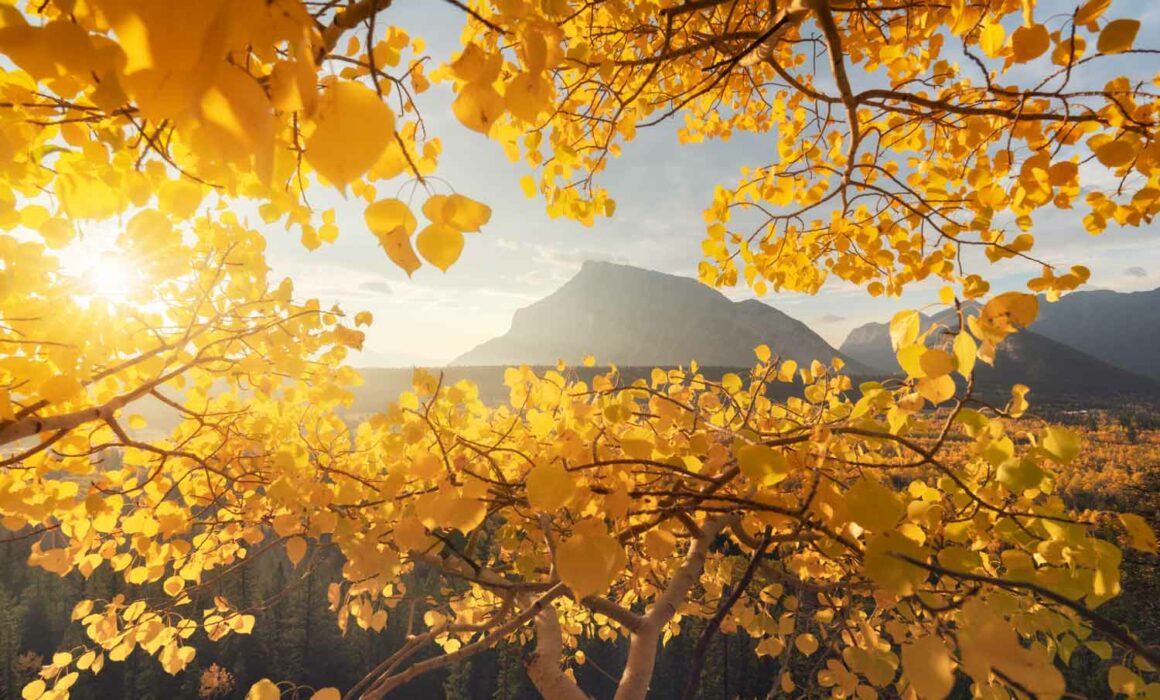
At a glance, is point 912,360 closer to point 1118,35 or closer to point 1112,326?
point 1118,35

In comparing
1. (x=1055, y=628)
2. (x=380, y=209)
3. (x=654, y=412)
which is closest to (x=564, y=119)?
(x=654, y=412)

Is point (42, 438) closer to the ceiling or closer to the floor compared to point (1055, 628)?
closer to the ceiling

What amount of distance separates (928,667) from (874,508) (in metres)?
0.28

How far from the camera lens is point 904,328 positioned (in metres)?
1.05

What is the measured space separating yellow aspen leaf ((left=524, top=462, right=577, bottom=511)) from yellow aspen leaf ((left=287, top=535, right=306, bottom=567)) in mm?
1566

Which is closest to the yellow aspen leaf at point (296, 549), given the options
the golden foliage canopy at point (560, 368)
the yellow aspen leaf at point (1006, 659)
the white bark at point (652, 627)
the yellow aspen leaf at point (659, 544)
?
the golden foliage canopy at point (560, 368)

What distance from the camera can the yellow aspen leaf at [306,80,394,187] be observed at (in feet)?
1.69

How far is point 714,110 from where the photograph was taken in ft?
11.0

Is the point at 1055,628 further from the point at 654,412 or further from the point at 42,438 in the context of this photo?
the point at 42,438

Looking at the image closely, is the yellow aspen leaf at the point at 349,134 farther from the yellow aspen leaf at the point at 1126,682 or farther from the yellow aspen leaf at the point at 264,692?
the yellow aspen leaf at the point at 1126,682

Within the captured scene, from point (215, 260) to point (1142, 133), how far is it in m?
3.87

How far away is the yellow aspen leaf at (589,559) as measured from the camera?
84 centimetres

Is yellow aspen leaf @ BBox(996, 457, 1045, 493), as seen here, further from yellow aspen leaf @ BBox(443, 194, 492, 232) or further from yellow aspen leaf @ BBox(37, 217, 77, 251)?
yellow aspen leaf @ BBox(37, 217, 77, 251)

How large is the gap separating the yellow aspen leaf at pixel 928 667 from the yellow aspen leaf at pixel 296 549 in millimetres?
2133
